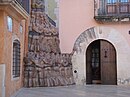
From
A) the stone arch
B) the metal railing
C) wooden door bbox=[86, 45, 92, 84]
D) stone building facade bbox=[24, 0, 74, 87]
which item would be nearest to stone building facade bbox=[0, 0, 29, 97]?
stone building facade bbox=[24, 0, 74, 87]

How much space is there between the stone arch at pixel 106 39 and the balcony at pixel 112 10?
0.67 m

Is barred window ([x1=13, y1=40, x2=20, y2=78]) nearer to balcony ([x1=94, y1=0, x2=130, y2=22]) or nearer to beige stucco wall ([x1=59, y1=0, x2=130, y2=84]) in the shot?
beige stucco wall ([x1=59, y1=0, x2=130, y2=84])

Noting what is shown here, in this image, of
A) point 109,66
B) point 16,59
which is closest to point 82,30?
point 109,66

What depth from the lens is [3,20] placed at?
27.4 feet

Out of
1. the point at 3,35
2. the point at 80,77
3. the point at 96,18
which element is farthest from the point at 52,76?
the point at 3,35

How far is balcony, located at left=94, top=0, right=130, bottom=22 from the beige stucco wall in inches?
13.2

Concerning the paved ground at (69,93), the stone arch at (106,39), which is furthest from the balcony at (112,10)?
the paved ground at (69,93)

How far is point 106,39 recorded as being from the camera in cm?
1466

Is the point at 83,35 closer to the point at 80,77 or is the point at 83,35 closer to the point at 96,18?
the point at 96,18

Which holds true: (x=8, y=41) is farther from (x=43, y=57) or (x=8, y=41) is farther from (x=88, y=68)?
(x=88, y=68)

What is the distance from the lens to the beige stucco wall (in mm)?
14547

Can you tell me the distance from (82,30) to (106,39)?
4.80 feet

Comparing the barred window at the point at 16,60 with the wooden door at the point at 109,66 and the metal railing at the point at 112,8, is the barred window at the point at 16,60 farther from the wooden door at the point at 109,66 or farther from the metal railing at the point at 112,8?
the metal railing at the point at 112,8

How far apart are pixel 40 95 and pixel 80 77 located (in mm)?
5179
